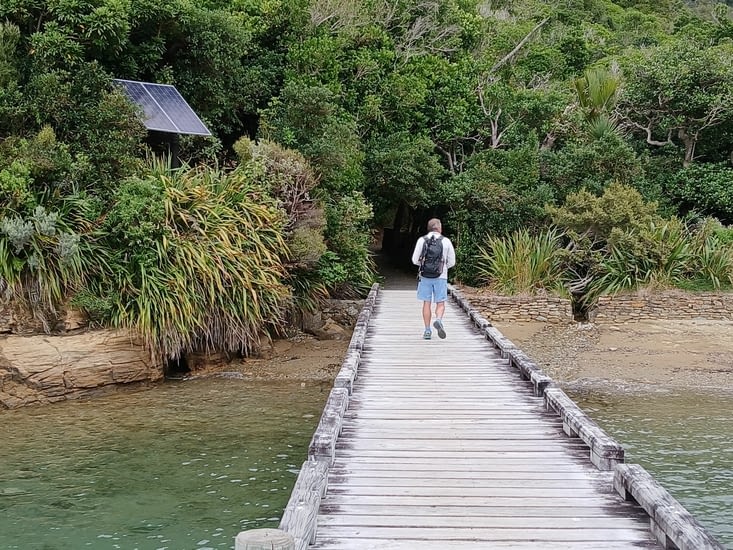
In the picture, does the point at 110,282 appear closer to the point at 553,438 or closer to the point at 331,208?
the point at 331,208

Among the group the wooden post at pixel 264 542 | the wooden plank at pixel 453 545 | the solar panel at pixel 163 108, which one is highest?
the solar panel at pixel 163 108

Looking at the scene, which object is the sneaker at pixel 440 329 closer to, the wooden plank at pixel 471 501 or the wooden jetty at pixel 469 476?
the wooden jetty at pixel 469 476

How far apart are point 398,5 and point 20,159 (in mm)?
11661

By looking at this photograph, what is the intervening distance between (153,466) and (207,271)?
4168 millimetres

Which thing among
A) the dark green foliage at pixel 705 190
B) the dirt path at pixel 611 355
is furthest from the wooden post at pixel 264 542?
the dark green foliage at pixel 705 190

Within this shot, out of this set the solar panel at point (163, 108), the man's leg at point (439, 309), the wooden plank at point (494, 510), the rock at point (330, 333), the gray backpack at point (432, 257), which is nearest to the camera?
the wooden plank at point (494, 510)

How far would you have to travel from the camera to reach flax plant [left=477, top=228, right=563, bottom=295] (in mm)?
17109

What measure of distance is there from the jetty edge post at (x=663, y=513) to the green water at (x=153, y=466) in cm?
319

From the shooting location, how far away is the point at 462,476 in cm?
546

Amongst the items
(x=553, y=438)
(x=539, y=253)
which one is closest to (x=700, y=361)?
(x=539, y=253)

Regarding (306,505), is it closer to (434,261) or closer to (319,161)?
(434,261)

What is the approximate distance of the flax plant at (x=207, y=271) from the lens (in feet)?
38.3

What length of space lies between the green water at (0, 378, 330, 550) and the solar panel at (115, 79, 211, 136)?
513 cm

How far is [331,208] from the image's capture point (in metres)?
15.0
